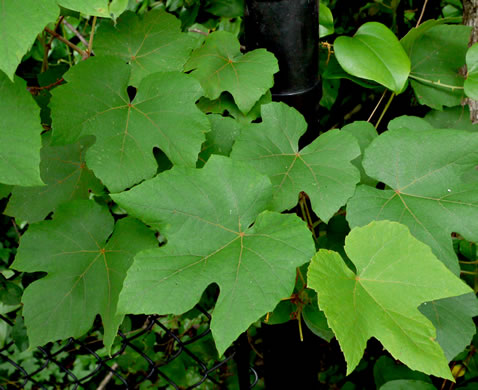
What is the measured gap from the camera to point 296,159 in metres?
1.08

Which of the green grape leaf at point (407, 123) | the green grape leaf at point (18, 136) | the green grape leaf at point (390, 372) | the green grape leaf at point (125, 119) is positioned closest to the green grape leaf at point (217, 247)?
the green grape leaf at point (125, 119)

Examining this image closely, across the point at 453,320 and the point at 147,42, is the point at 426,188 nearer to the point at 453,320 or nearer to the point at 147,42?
the point at 453,320

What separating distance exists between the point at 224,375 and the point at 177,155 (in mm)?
1752

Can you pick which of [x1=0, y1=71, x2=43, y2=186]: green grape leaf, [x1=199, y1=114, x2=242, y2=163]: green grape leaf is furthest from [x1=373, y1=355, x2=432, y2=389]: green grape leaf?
[x1=0, y1=71, x2=43, y2=186]: green grape leaf

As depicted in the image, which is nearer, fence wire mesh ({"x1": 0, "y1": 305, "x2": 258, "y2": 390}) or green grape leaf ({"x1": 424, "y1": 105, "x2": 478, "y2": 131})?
green grape leaf ({"x1": 424, "y1": 105, "x2": 478, "y2": 131})

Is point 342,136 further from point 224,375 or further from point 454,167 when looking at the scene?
point 224,375

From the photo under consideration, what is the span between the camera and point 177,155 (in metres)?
1.01

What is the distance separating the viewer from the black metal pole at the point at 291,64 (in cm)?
100

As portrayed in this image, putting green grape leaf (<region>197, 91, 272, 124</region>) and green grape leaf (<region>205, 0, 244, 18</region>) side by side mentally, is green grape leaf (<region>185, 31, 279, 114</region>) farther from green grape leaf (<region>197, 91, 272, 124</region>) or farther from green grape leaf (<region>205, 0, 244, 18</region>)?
green grape leaf (<region>205, 0, 244, 18</region>)

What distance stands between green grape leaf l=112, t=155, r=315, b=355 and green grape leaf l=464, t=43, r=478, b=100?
0.63m

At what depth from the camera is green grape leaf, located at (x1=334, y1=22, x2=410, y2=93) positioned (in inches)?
46.1

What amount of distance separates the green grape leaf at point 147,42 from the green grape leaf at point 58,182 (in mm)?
258

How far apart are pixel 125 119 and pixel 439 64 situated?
0.91 metres

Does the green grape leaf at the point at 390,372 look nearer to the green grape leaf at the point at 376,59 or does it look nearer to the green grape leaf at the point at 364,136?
the green grape leaf at the point at 364,136
